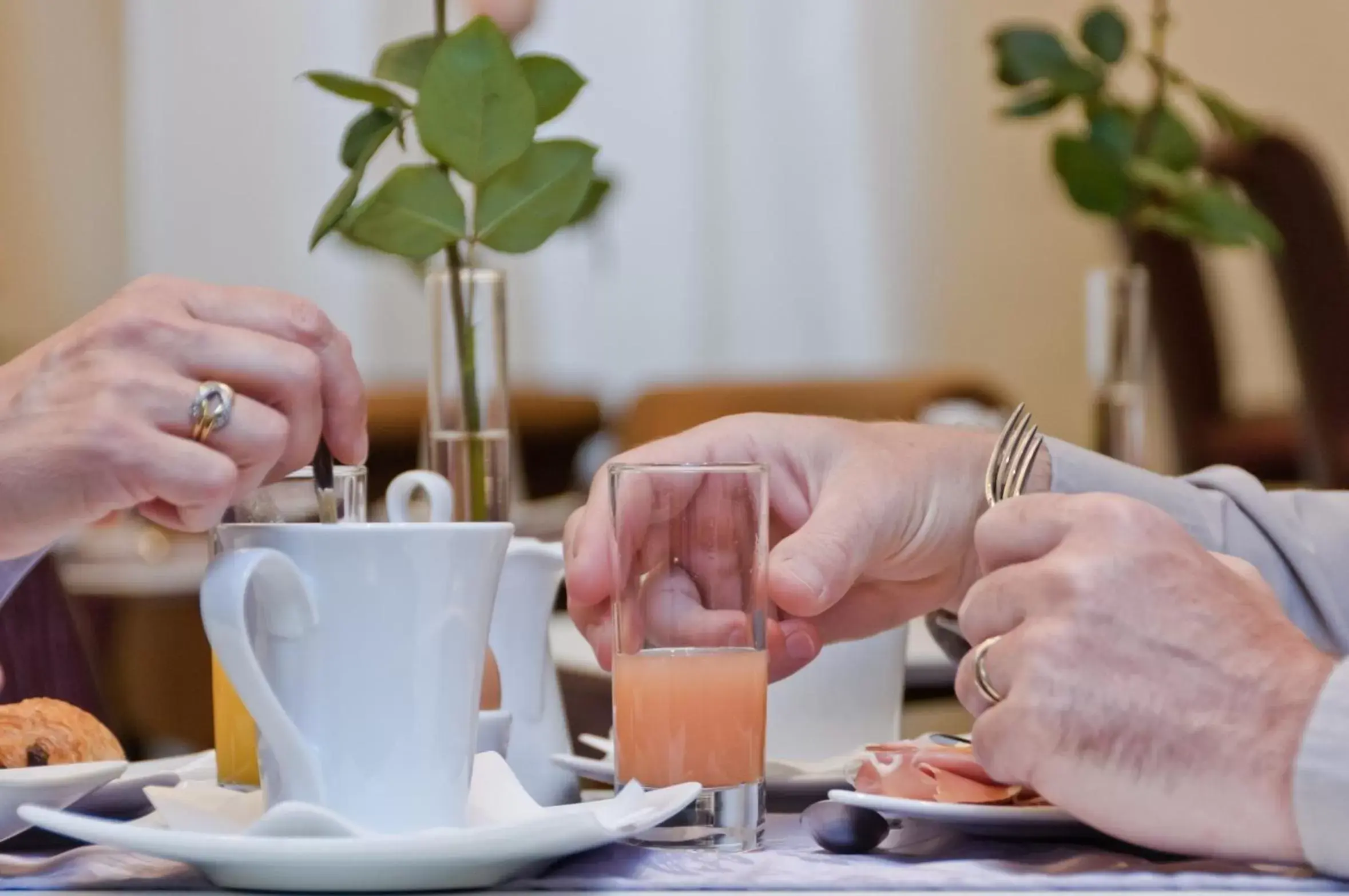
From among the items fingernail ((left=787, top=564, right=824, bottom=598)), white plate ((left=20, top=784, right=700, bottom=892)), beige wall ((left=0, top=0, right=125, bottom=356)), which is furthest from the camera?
beige wall ((left=0, top=0, right=125, bottom=356))

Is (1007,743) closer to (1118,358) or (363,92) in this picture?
(363,92)

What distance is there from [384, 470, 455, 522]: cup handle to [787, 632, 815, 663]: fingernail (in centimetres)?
18

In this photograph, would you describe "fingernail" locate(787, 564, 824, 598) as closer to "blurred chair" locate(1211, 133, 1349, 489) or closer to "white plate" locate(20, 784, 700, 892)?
"white plate" locate(20, 784, 700, 892)

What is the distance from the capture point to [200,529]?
59 centimetres

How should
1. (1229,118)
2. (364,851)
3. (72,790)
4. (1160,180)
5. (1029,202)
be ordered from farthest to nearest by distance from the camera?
(1029,202), (1160,180), (1229,118), (72,790), (364,851)

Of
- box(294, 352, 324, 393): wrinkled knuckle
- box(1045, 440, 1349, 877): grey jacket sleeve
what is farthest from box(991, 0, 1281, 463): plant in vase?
box(294, 352, 324, 393): wrinkled knuckle

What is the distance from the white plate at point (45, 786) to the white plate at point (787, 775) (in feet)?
0.66

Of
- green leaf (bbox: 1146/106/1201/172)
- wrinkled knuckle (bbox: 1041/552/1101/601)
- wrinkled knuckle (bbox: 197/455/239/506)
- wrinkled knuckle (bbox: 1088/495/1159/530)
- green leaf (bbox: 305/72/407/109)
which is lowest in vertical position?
wrinkled knuckle (bbox: 1041/552/1101/601)

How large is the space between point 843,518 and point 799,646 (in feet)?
0.23

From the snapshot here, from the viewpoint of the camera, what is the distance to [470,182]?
0.78 m

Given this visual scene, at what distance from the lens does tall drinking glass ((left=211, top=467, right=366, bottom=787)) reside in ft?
2.23

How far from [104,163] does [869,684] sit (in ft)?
11.7

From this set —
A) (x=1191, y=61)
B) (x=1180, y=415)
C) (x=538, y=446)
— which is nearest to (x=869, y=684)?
(x=1180, y=415)

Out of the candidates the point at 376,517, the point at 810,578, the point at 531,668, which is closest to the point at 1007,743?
the point at 810,578
